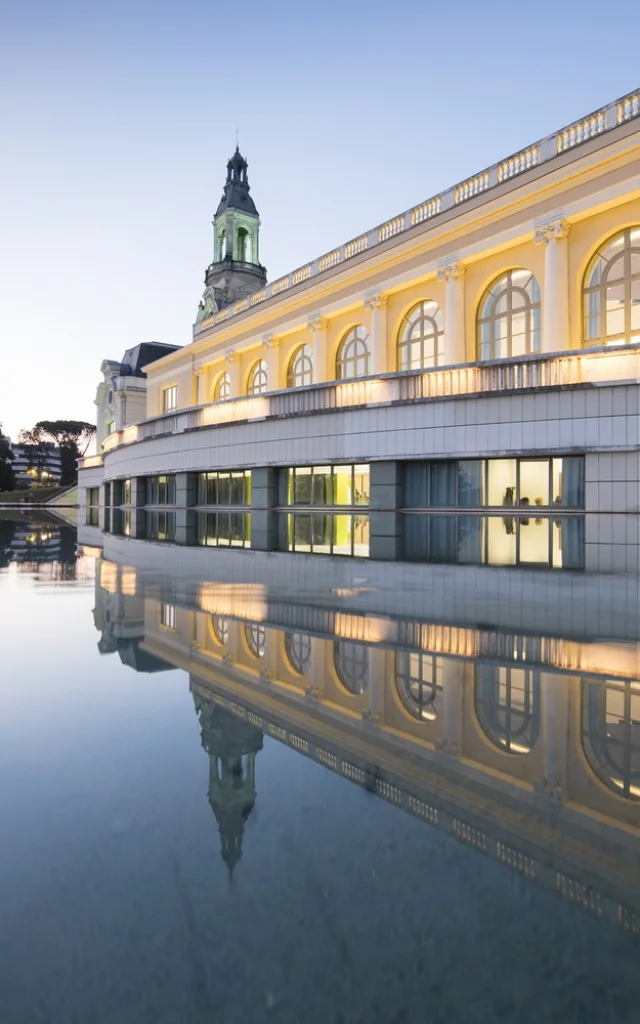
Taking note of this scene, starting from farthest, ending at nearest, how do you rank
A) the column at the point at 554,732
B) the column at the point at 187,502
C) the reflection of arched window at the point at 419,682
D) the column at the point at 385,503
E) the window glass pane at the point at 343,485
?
the column at the point at 187,502 < the window glass pane at the point at 343,485 < the column at the point at 385,503 < the reflection of arched window at the point at 419,682 < the column at the point at 554,732

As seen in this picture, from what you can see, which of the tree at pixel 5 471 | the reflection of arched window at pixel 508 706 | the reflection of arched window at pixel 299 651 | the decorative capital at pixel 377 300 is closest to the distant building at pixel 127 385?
the decorative capital at pixel 377 300

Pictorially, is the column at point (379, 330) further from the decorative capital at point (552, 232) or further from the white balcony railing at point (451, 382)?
the white balcony railing at point (451, 382)

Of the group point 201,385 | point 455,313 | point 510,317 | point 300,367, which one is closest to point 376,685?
point 510,317

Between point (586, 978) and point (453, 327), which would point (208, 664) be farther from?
point (453, 327)

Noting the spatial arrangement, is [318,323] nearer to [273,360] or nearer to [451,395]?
[273,360]

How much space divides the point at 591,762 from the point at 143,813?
2263mm

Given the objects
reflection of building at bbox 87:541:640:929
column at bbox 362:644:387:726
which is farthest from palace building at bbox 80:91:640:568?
column at bbox 362:644:387:726

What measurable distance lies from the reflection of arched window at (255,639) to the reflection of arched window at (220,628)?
0.22 meters

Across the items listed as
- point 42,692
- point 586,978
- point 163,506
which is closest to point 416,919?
point 586,978

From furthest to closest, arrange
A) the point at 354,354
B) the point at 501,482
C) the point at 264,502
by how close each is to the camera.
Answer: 1. the point at 354,354
2. the point at 264,502
3. the point at 501,482

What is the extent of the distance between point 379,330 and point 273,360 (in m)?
8.34

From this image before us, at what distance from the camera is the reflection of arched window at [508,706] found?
11.8ft

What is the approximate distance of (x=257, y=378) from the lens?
38.1 meters

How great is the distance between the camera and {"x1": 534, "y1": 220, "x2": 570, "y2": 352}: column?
2225cm
